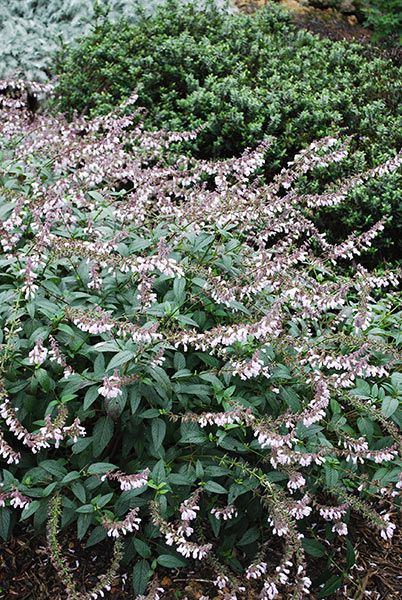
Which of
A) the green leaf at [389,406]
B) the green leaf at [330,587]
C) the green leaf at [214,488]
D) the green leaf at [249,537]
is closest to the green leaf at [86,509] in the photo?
the green leaf at [214,488]

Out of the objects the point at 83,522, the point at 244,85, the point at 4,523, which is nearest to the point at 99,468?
the point at 83,522

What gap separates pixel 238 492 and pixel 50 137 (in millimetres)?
2276

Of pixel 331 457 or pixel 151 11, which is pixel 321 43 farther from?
pixel 331 457

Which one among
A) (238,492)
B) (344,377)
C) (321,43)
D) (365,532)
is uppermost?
(321,43)

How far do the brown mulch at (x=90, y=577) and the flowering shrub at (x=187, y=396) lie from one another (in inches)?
3.0

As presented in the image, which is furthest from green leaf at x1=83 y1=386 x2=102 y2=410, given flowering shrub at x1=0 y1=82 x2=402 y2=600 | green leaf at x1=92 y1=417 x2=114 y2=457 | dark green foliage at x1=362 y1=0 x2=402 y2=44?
dark green foliage at x1=362 y1=0 x2=402 y2=44

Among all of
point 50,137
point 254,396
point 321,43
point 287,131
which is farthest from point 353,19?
point 254,396

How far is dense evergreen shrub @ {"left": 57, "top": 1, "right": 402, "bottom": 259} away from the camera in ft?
18.9

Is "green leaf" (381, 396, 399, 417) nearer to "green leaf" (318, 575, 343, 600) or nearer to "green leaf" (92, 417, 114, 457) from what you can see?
"green leaf" (318, 575, 343, 600)

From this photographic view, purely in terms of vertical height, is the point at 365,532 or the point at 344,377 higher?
the point at 344,377

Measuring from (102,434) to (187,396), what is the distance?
40 cm

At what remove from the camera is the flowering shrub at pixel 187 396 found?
2953 millimetres

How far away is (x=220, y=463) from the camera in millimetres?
3072

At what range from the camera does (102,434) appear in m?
3.09
